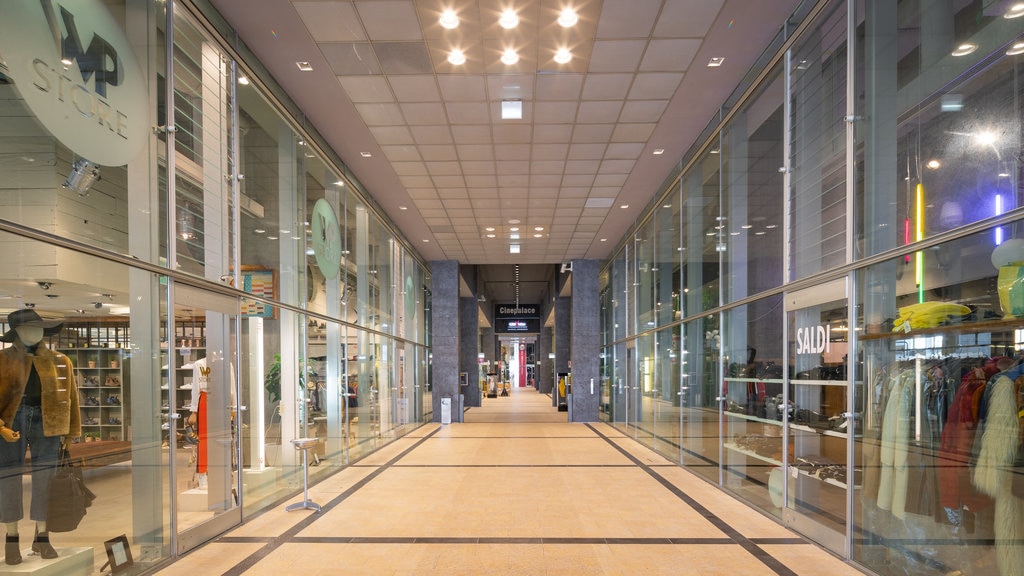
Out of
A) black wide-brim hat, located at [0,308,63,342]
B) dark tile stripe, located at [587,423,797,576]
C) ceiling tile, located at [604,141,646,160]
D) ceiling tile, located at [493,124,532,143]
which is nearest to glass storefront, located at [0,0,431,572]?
black wide-brim hat, located at [0,308,63,342]

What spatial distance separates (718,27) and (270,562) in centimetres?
537

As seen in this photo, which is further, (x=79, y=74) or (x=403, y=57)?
(x=403, y=57)

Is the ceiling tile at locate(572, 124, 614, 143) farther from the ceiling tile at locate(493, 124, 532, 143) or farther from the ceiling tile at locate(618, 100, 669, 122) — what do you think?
the ceiling tile at locate(493, 124, 532, 143)

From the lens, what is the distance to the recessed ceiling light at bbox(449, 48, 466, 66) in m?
5.79

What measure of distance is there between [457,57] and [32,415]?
419 centimetres

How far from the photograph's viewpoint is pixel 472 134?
7.81m

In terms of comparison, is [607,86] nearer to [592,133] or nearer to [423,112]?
[592,133]

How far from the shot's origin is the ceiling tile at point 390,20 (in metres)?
5.03

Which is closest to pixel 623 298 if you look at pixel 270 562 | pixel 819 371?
pixel 819 371

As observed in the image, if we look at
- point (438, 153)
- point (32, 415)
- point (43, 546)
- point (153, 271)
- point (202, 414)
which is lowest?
point (43, 546)

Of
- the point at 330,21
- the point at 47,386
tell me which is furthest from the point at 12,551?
the point at 330,21

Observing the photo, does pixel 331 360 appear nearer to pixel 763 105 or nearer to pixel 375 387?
pixel 375 387

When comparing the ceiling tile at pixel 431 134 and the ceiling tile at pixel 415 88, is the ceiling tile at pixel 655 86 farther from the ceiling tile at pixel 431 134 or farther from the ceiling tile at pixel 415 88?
the ceiling tile at pixel 431 134

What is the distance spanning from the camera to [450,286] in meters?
17.5
